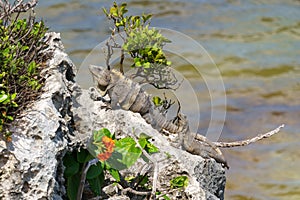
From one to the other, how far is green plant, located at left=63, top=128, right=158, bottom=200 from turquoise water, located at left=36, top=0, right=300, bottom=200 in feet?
4.94

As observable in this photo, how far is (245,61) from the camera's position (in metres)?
6.81

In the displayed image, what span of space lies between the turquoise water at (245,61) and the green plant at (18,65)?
66.8 inches

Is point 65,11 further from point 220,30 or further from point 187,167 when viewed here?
point 187,167

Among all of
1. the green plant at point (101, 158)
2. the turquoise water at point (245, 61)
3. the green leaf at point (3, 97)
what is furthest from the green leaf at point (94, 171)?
the turquoise water at point (245, 61)

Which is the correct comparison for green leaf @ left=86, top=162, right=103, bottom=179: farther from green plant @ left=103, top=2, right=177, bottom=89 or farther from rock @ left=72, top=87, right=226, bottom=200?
green plant @ left=103, top=2, right=177, bottom=89

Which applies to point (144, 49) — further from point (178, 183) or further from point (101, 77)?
point (178, 183)

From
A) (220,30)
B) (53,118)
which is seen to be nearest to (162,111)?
(53,118)

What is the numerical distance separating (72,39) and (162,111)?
4.23 meters

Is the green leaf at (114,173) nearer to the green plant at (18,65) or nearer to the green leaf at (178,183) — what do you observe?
the green leaf at (178,183)

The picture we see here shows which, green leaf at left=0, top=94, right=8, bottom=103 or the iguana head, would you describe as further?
the iguana head

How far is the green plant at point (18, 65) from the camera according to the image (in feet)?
6.56

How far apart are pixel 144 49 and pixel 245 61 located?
166 inches

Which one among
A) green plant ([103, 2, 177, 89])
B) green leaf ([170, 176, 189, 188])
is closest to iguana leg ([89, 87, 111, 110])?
green plant ([103, 2, 177, 89])

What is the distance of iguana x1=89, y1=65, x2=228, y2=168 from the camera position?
2.67 m
